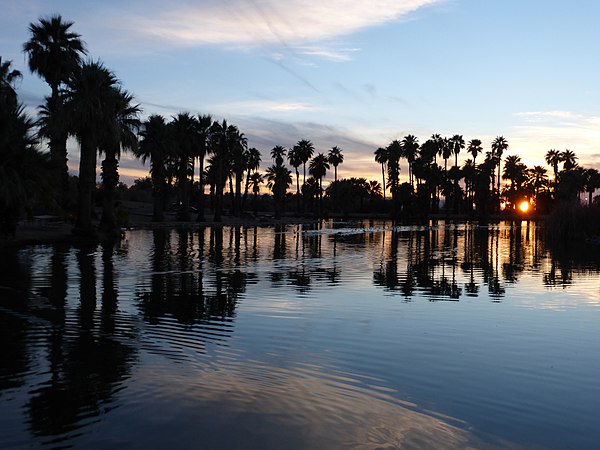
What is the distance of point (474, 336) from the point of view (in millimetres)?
12203

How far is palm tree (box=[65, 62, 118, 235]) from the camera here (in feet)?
125

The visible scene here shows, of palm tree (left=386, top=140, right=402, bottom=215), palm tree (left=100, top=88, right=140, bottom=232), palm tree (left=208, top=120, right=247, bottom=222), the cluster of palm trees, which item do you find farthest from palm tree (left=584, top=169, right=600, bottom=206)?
palm tree (left=100, top=88, right=140, bottom=232)

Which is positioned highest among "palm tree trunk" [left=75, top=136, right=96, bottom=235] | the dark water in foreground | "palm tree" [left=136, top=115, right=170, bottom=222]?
"palm tree" [left=136, top=115, right=170, bottom=222]

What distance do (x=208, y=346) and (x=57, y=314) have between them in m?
4.81

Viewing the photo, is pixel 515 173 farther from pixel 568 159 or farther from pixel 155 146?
pixel 155 146

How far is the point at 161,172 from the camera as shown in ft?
224

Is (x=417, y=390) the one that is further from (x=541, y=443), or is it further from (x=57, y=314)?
(x=57, y=314)

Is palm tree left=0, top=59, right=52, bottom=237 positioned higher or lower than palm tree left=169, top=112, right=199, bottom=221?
lower

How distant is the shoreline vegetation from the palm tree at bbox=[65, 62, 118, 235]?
8cm

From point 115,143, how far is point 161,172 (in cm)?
2757

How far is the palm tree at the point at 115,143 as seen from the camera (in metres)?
40.4

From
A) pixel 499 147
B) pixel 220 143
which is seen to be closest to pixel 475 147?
pixel 499 147

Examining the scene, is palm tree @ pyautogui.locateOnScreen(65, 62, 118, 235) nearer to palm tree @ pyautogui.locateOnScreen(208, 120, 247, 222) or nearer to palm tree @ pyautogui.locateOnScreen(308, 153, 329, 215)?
palm tree @ pyautogui.locateOnScreen(208, 120, 247, 222)

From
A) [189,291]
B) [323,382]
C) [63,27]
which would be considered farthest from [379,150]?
[323,382]
